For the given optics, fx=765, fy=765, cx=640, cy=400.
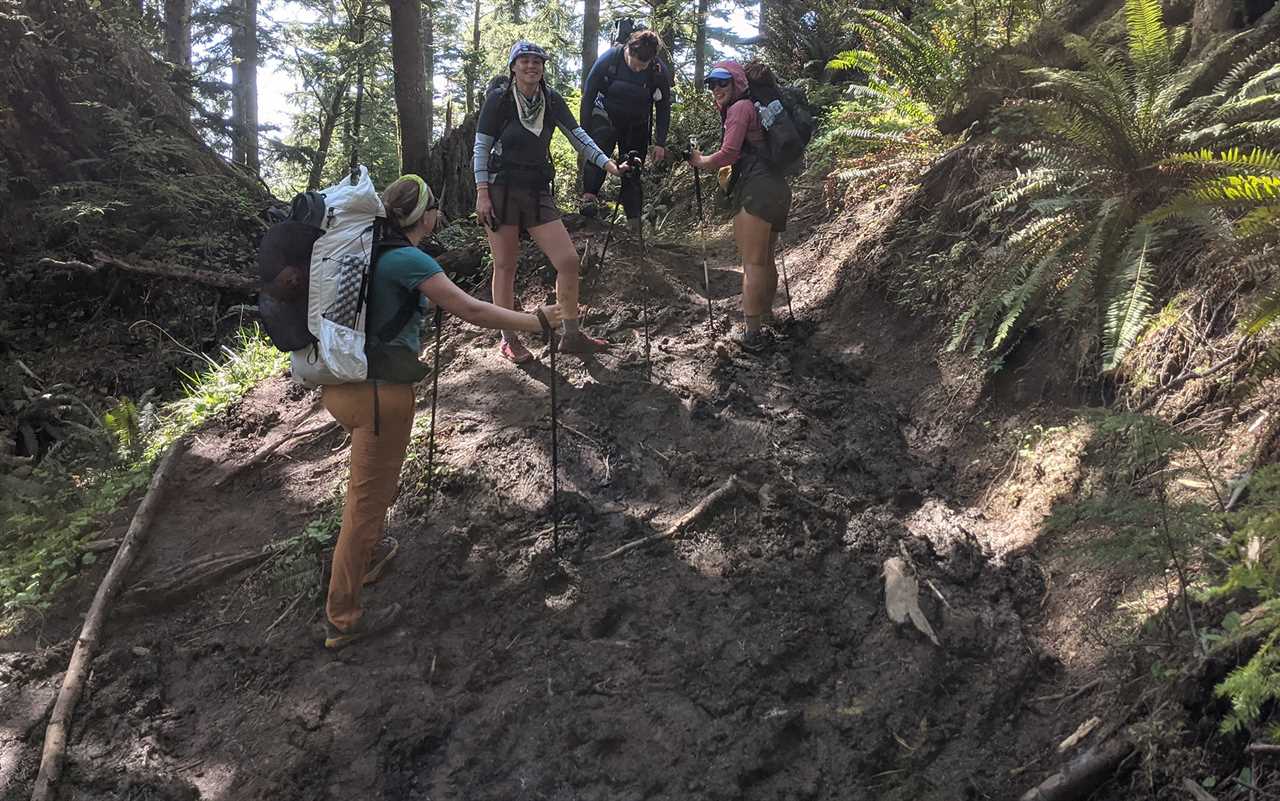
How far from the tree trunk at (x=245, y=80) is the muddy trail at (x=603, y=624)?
10455 mm

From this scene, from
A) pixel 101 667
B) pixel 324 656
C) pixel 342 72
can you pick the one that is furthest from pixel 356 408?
pixel 342 72

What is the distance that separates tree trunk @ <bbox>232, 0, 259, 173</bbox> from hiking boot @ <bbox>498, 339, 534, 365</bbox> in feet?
33.8

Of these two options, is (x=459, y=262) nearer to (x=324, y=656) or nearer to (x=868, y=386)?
(x=868, y=386)

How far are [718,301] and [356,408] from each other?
4784mm

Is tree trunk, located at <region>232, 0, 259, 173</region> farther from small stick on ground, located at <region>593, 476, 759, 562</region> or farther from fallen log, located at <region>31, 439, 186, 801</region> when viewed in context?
small stick on ground, located at <region>593, 476, 759, 562</region>

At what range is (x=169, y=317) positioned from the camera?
9.41 meters

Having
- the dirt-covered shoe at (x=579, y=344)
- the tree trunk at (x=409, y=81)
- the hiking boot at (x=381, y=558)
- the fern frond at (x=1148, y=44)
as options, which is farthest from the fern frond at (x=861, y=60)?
the hiking boot at (x=381, y=558)

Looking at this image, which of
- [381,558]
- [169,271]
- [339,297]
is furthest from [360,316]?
[169,271]

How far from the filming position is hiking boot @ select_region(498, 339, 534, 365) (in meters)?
6.67

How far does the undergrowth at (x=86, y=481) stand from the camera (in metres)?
5.11

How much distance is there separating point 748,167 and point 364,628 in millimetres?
4571

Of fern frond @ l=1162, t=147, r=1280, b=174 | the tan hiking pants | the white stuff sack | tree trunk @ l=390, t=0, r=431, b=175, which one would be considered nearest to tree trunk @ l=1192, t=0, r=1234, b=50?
fern frond @ l=1162, t=147, r=1280, b=174

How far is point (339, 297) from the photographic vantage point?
3768 mm

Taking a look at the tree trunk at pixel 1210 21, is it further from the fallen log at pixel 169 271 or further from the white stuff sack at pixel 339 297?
the fallen log at pixel 169 271
